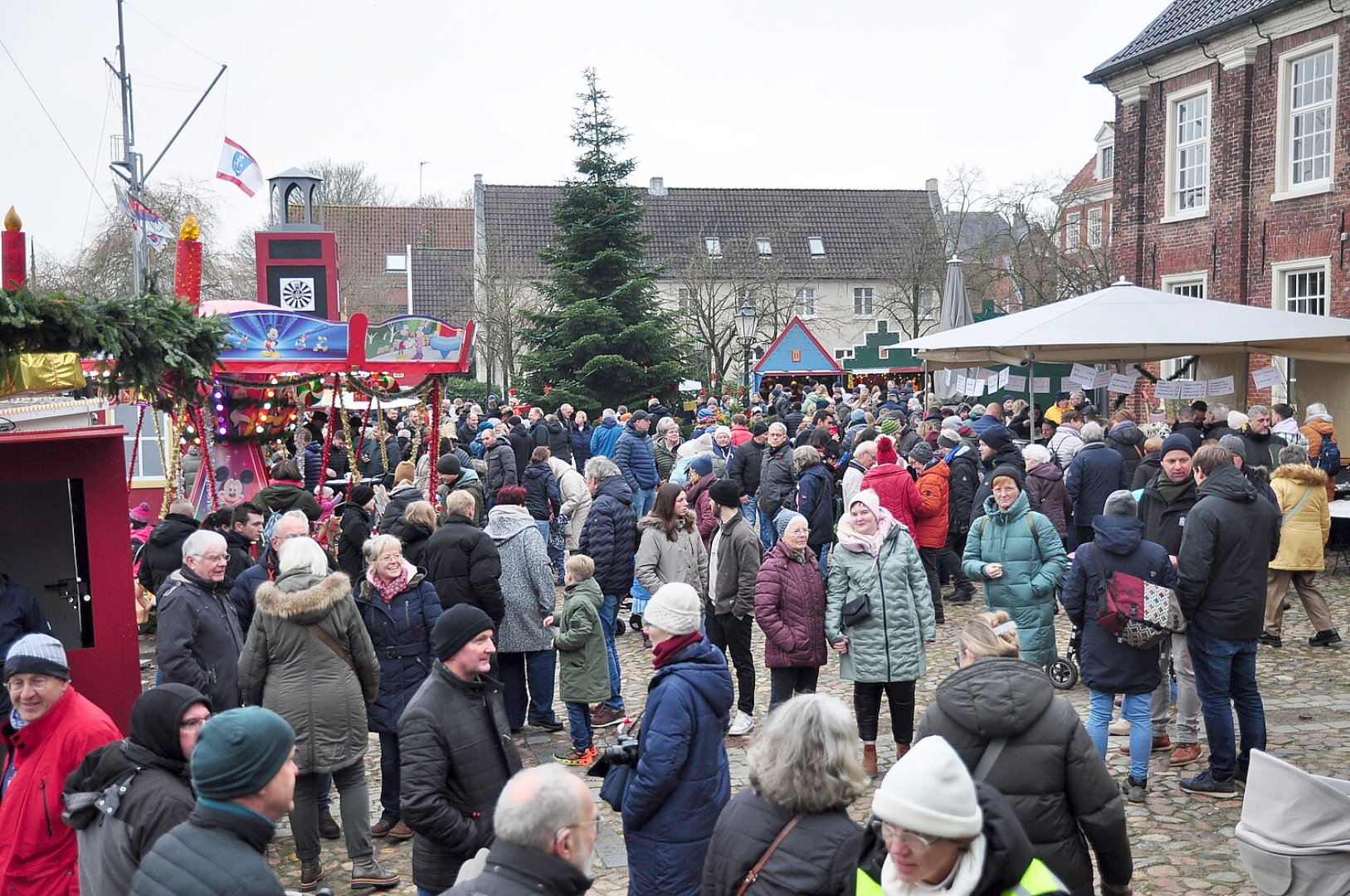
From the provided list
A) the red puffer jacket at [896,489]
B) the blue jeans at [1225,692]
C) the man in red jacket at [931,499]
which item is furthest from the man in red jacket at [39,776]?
the man in red jacket at [931,499]

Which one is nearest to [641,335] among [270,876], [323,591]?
[323,591]

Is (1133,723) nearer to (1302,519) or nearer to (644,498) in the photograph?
(1302,519)

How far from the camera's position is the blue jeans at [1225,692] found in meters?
6.46

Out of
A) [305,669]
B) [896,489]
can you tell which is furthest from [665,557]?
[305,669]

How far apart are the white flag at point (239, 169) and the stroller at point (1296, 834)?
20.7 meters

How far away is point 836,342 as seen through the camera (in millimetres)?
53219

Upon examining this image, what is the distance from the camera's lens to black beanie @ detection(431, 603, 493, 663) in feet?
15.2

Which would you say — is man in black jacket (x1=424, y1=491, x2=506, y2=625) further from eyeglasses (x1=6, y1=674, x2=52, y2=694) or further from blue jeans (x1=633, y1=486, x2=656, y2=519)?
blue jeans (x1=633, y1=486, x2=656, y2=519)

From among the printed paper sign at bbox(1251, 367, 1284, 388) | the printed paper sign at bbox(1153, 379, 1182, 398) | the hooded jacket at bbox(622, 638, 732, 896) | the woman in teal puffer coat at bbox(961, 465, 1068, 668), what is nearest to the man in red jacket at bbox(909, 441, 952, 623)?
the woman in teal puffer coat at bbox(961, 465, 1068, 668)

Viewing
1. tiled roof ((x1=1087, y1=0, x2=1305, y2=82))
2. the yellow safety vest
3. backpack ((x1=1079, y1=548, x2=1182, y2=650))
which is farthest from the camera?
tiled roof ((x1=1087, y1=0, x2=1305, y2=82))

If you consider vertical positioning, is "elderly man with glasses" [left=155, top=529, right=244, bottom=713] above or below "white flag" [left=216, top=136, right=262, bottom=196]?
below

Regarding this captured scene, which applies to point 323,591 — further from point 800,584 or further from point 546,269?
point 546,269

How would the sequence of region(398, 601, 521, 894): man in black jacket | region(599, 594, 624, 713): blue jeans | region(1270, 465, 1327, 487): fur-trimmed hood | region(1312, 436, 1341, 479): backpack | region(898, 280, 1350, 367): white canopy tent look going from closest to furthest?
region(398, 601, 521, 894): man in black jacket < region(599, 594, 624, 713): blue jeans < region(1270, 465, 1327, 487): fur-trimmed hood < region(898, 280, 1350, 367): white canopy tent < region(1312, 436, 1341, 479): backpack

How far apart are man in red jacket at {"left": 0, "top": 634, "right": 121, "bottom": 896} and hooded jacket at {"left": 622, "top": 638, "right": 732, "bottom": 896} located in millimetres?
2069
